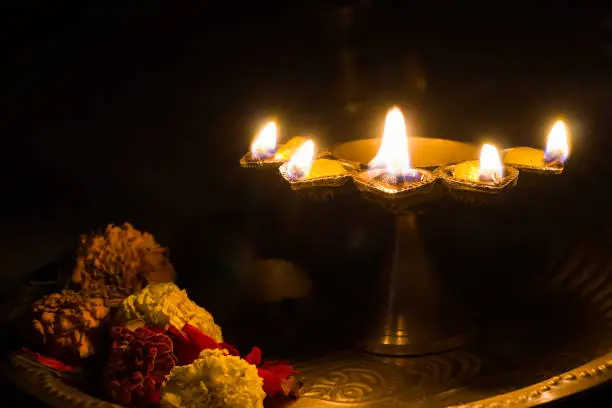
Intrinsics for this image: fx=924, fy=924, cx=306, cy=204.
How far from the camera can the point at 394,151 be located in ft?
3.13

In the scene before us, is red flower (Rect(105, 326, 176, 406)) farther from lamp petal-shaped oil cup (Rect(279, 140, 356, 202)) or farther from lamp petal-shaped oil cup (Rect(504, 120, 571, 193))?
lamp petal-shaped oil cup (Rect(504, 120, 571, 193))

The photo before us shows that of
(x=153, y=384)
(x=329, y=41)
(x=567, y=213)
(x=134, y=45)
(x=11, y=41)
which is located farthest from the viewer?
(x=329, y=41)

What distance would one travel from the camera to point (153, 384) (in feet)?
2.84

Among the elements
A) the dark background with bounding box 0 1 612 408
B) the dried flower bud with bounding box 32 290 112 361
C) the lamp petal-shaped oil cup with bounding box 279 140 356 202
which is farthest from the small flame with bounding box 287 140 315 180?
the dark background with bounding box 0 1 612 408

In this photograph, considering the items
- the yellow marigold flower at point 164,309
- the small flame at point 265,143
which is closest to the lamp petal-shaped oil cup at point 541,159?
the small flame at point 265,143

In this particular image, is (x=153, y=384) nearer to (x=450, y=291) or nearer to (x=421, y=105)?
(x=450, y=291)

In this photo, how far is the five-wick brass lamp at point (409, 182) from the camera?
92 cm

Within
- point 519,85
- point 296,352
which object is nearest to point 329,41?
point 519,85

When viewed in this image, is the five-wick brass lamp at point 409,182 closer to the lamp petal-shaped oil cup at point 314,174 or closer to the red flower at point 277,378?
the lamp petal-shaped oil cup at point 314,174

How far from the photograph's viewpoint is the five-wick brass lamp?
92cm

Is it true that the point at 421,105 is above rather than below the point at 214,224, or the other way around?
above

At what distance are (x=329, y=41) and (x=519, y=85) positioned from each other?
0.39m

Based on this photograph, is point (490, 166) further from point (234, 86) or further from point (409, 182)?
point (234, 86)

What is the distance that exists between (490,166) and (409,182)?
0.09 meters
